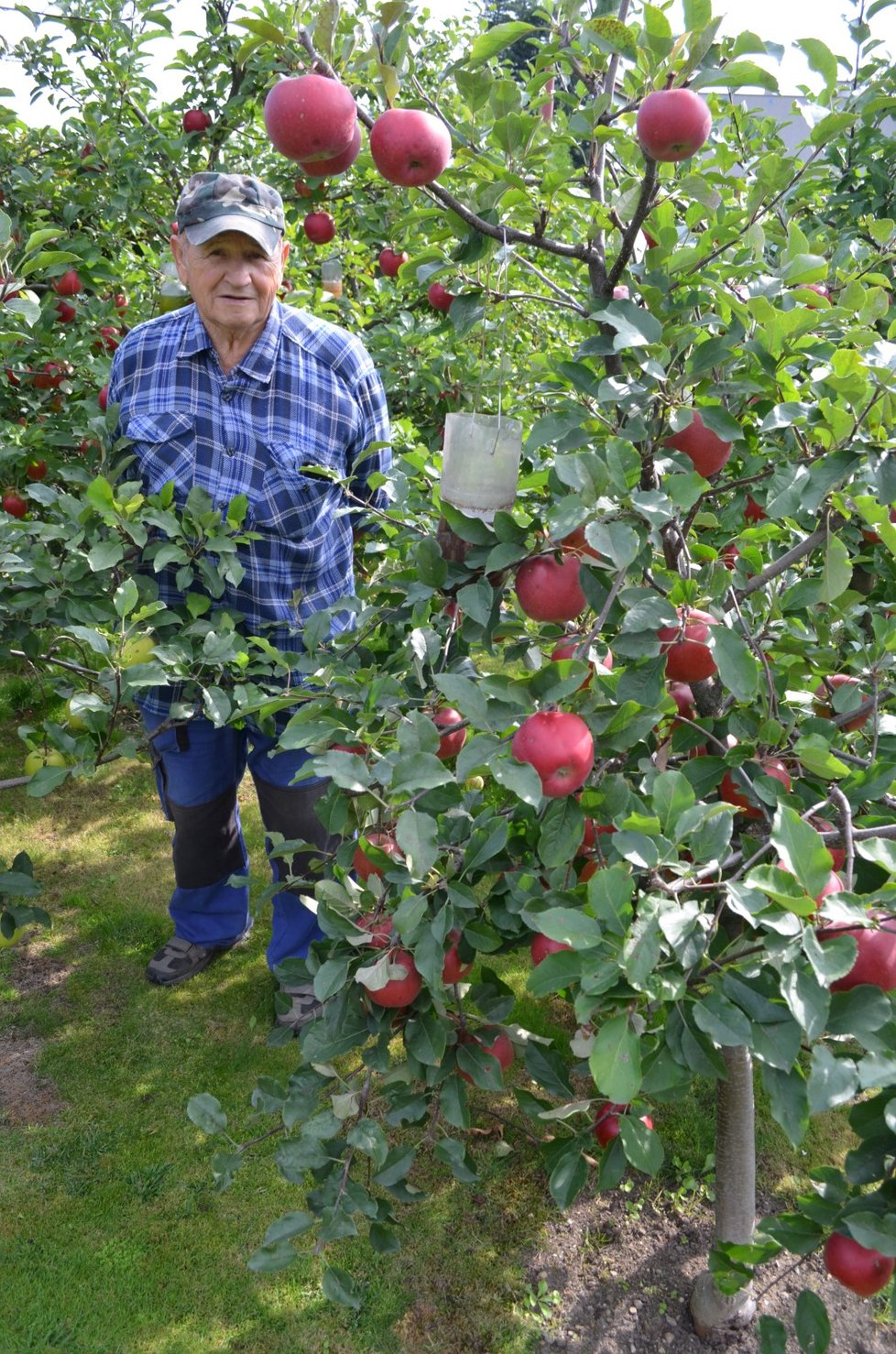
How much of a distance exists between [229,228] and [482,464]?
1253mm

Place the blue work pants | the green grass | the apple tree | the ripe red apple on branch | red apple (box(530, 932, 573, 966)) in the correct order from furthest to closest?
1. the ripe red apple on branch
2. the blue work pants
3. the green grass
4. red apple (box(530, 932, 573, 966))
5. the apple tree

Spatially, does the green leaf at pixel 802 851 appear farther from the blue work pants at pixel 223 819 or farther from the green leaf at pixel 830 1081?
the blue work pants at pixel 223 819

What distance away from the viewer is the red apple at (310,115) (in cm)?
116

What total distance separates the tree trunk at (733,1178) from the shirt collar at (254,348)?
1782mm

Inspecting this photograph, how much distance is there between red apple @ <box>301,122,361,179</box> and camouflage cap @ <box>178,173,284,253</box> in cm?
91

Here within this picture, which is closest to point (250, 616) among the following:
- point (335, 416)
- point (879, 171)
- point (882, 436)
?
point (335, 416)

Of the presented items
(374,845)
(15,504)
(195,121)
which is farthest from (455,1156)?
(195,121)

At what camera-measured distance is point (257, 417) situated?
2373 millimetres

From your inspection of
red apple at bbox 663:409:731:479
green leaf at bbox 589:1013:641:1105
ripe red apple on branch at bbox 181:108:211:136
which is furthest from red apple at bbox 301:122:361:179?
ripe red apple on branch at bbox 181:108:211:136

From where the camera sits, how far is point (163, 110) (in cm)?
414

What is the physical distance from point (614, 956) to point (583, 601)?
1.55 feet

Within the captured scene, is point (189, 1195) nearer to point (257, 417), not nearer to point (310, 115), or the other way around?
point (257, 417)

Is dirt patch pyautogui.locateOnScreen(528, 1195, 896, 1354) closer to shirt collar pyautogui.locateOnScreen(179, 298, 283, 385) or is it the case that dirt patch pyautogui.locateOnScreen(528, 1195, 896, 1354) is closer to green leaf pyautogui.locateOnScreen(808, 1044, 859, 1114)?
green leaf pyautogui.locateOnScreen(808, 1044, 859, 1114)

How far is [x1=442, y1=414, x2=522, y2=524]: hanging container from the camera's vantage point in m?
1.23
